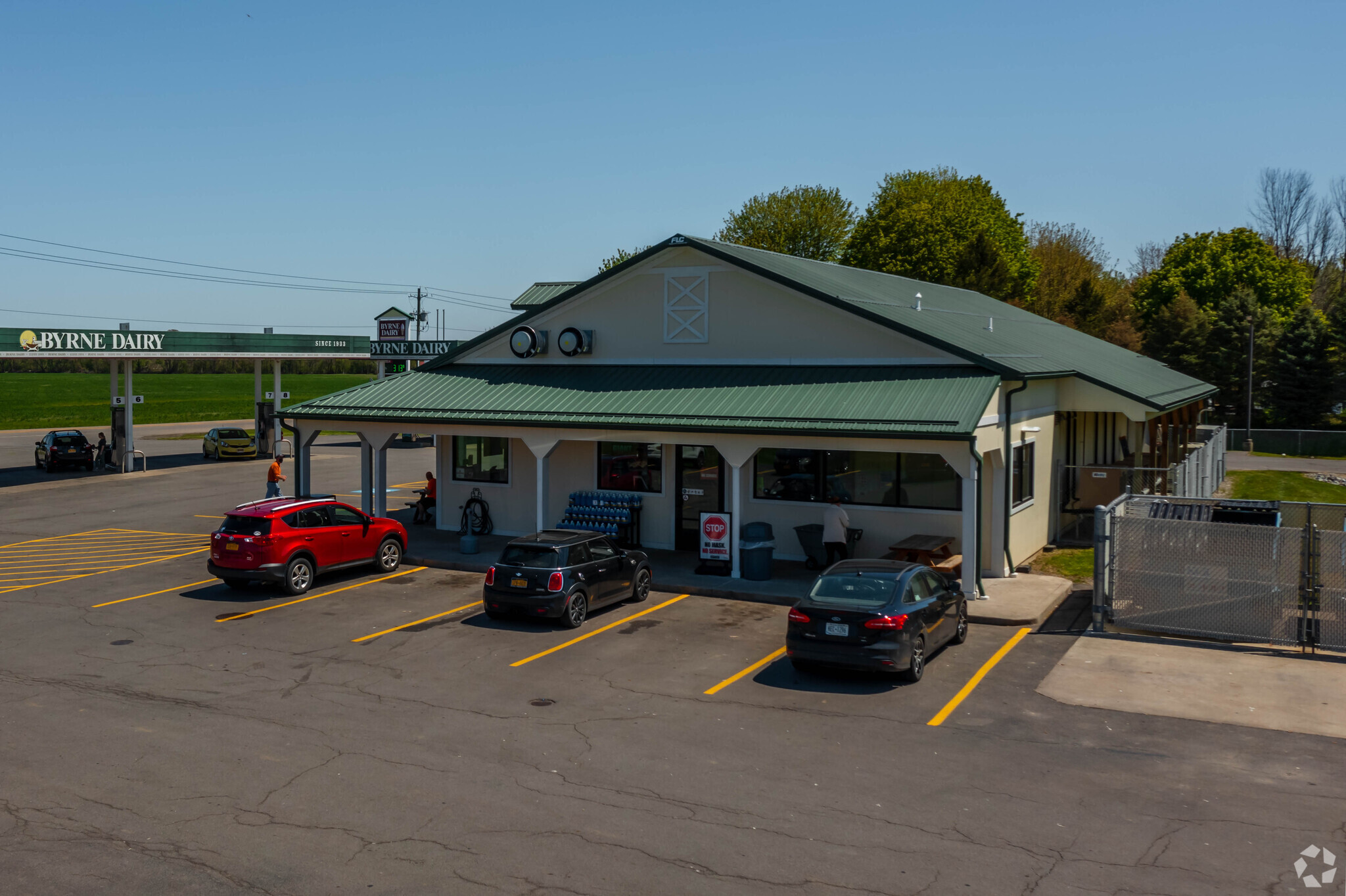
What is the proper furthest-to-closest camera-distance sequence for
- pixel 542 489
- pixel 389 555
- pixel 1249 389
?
1. pixel 1249 389
2. pixel 542 489
3. pixel 389 555

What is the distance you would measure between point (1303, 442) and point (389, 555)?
2123 inches

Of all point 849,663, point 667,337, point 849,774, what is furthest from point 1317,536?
point 667,337

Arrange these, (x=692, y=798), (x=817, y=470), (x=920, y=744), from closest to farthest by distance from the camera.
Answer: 1. (x=692, y=798)
2. (x=920, y=744)
3. (x=817, y=470)

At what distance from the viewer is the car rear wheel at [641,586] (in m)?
19.0

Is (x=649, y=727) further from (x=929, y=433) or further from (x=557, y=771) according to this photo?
(x=929, y=433)

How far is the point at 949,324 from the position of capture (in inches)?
1020

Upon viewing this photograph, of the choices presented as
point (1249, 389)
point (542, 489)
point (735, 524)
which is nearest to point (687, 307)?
point (542, 489)

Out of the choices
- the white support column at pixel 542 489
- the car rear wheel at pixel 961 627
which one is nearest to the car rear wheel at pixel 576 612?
the white support column at pixel 542 489

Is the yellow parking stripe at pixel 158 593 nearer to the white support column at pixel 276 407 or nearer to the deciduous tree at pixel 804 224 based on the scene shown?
the white support column at pixel 276 407

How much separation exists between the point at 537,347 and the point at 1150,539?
15.2m

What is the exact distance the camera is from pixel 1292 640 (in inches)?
603

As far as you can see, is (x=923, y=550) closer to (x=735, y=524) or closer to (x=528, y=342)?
(x=735, y=524)

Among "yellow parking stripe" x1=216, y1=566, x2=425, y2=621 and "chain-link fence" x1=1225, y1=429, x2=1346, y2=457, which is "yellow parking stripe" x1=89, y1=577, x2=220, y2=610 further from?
"chain-link fence" x1=1225, y1=429, x2=1346, y2=457

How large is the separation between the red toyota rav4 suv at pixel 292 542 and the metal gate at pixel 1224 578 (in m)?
13.8
